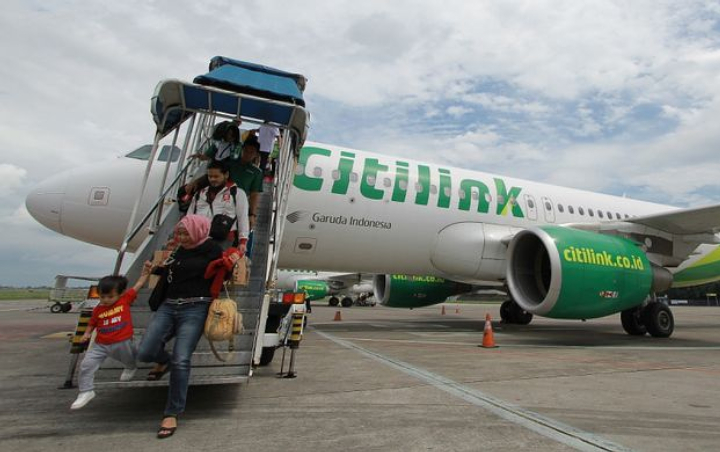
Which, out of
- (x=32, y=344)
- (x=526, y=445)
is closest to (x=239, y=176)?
(x=526, y=445)

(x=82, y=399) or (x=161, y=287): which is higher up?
(x=161, y=287)

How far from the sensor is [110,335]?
9.83 ft

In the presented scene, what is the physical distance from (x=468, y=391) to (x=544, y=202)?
8.20 m

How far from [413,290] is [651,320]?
5.98 meters

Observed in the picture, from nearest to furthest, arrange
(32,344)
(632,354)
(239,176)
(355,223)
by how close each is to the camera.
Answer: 1. (239,176)
2. (632,354)
3. (32,344)
4. (355,223)

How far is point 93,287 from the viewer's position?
3943mm

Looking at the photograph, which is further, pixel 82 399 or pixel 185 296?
pixel 185 296

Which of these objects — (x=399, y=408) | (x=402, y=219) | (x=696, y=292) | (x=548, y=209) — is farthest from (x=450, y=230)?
(x=696, y=292)

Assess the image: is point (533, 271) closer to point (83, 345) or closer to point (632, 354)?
point (632, 354)

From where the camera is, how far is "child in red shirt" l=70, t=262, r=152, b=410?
2.96 meters

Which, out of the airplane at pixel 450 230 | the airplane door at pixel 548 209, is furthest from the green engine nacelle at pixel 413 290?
the airplane door at pixel 548 209

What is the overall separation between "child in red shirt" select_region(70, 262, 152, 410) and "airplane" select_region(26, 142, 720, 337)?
4.64 m

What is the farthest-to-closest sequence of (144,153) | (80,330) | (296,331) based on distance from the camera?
(144,153) → (296,331) → (80,330)

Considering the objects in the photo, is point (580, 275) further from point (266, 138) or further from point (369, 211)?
point (266, 138)
